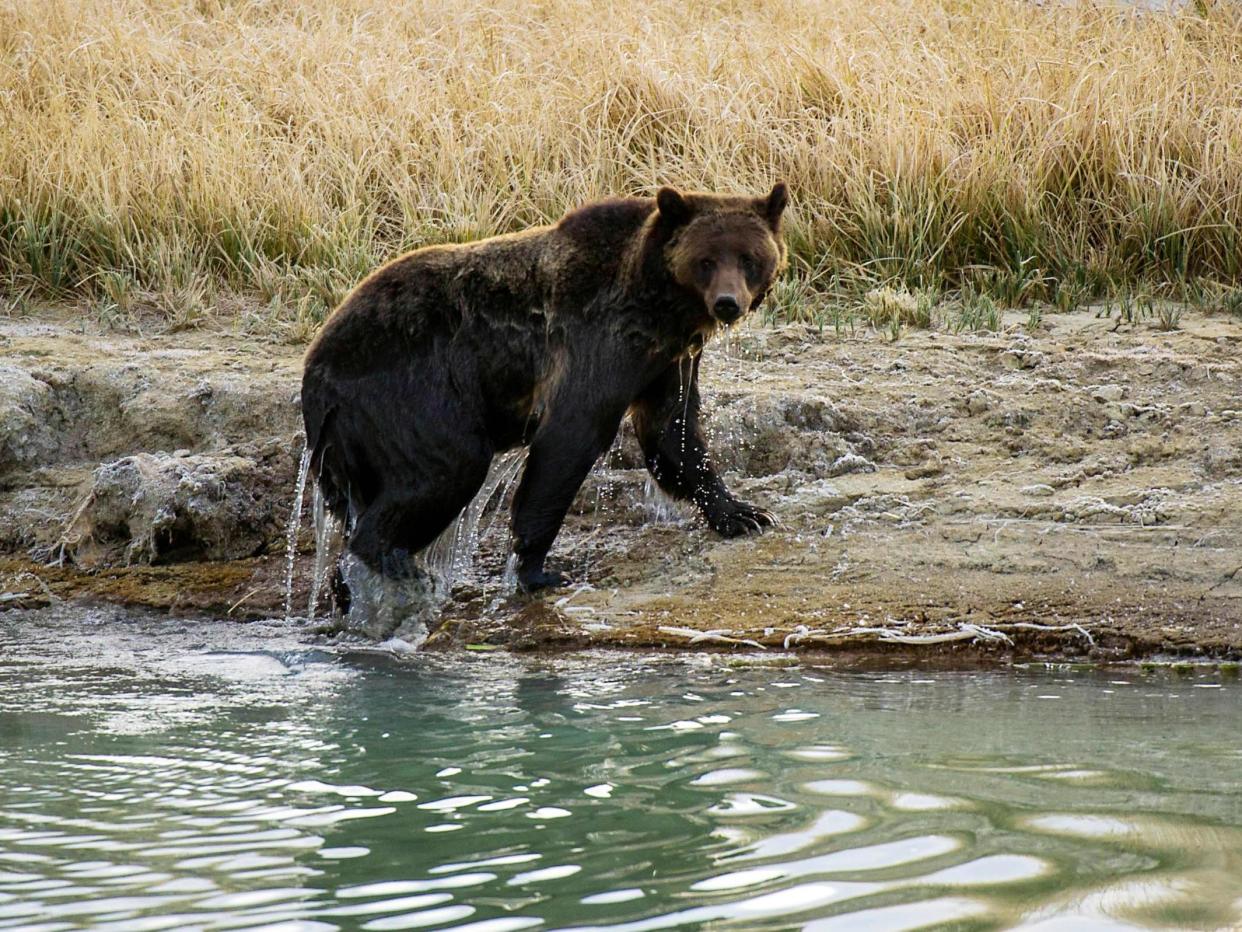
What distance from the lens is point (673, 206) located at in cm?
648

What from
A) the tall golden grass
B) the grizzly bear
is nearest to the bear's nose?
the grizzly bear

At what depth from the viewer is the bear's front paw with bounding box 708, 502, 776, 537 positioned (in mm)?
6961

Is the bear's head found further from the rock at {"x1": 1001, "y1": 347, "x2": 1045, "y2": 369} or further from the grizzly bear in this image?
the rock at {"x1": 1001, "y1": 347, "x2": 1045, "y2": 369}

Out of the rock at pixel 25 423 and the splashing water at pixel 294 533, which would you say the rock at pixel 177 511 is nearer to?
the splashing water at pixel 294 533

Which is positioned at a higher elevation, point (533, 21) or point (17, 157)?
point (533, 21)

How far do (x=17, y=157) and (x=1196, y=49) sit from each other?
8130 millimetres

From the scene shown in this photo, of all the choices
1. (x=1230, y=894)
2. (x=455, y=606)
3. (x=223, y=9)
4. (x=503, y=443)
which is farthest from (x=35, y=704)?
(x=223, y=9)

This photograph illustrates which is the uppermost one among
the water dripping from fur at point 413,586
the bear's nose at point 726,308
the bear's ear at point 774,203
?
the bear's ear at point 774,203

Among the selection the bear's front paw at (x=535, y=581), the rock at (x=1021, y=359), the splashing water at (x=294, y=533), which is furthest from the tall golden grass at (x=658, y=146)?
the bear's front paw at (x=535, y=581)

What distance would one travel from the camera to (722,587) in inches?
255

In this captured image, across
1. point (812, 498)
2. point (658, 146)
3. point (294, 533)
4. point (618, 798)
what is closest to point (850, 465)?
point (812, 498)

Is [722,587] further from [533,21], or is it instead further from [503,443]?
[533,21]

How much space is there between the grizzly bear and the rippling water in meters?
1.11

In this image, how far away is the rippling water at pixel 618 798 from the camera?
2.93 meters
